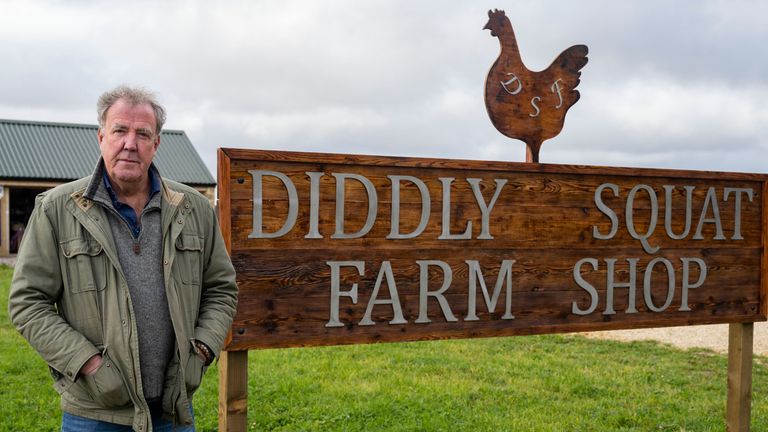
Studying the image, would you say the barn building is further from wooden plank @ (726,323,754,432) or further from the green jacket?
the green jacket

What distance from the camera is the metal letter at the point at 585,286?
4.81 meters

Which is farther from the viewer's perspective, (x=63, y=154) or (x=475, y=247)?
(x=63, y=154)

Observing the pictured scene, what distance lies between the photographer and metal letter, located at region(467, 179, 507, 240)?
446cm

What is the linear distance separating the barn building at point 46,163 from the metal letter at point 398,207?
60.3 feet

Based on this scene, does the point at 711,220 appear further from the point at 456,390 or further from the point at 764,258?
the point at 456,390

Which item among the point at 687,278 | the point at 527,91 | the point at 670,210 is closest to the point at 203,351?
the point at 527,91

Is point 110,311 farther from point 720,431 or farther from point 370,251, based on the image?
point 720,431

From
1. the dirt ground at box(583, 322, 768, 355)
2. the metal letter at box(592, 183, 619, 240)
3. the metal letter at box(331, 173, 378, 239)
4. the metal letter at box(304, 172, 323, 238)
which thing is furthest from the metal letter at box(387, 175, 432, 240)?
the dirt ground at box(583, 322, 768, 355)

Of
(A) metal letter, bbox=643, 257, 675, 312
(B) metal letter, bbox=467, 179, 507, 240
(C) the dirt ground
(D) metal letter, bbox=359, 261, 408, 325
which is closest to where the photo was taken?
(D) metal letter, bbox=359, 261, 408, 325

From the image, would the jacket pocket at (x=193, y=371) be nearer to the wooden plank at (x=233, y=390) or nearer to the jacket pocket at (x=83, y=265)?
the jacket pocket at (x=83, y=265)

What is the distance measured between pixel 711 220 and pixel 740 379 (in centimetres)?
120

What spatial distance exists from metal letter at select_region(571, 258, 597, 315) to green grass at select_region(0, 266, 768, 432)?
1201 mm

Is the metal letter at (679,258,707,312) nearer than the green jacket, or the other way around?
the green jacket

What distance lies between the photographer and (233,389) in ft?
13.2
